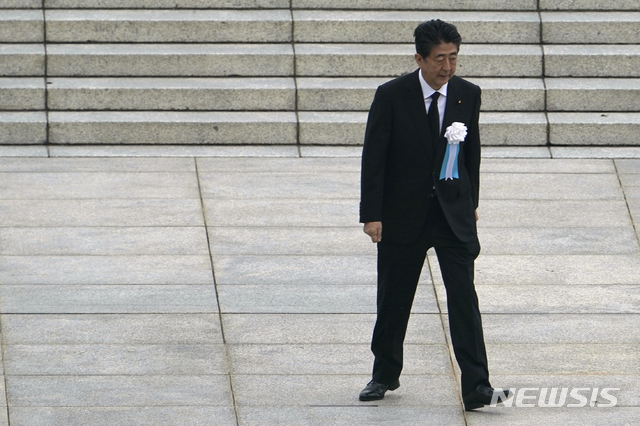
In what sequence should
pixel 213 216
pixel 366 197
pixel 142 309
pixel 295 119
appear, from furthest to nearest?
pixel 295 119, pixel 213 216, pixel 142 309, pixel 366 197

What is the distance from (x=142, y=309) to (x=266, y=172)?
9.28 feet

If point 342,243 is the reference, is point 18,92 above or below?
above

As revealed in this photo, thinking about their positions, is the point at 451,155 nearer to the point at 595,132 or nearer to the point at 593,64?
the point at 595,132

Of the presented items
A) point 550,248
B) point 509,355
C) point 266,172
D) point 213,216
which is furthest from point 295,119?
point 509,355

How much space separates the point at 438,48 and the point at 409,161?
0.57 m

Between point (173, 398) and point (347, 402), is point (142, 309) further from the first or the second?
point (347, 402)

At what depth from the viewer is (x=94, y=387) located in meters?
5.83

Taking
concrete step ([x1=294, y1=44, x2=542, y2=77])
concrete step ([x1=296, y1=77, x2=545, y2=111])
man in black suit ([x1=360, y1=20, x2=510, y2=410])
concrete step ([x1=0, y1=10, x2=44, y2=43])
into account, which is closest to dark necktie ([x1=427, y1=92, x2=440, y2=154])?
man in black suit ([x1=360, y1=20, x2=510, y2=410])

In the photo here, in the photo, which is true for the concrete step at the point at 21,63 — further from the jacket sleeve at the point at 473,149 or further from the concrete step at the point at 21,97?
the jacket sleeve at the point at 473,149

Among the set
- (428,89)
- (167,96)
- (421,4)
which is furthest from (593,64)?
(428,89)

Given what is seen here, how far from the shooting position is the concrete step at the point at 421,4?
11.2 metres

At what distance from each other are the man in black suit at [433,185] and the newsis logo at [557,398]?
0.15 metres

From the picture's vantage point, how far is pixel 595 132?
10297mm

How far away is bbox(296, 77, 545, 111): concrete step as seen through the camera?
10.5 m
